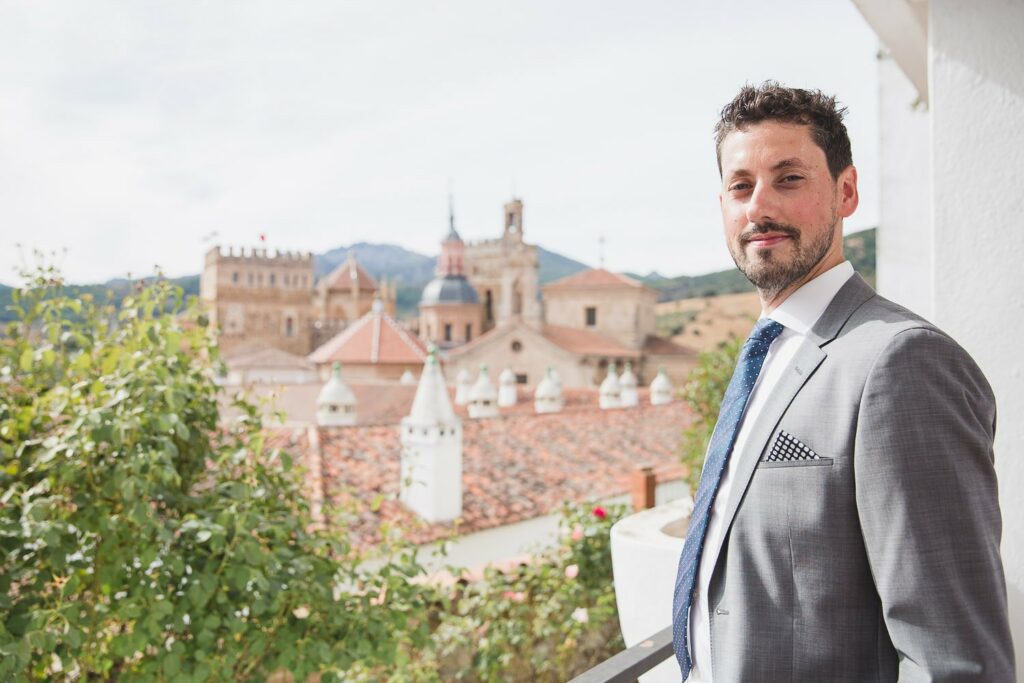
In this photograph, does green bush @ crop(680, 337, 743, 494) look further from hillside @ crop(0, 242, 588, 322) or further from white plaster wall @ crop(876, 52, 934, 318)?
hillside @ crop(0, 242, 588, 322)

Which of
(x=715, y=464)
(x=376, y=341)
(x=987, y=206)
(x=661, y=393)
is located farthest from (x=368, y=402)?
(x=715, y=464)

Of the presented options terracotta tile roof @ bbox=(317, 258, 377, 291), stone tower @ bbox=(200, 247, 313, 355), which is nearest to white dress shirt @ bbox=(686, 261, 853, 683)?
stone tower @ bbox=(200, 247, 313, 355)

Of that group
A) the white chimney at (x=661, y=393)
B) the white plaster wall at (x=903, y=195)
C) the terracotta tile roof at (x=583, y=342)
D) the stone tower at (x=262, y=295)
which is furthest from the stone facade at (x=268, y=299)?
the white plaster wall at (x=903, y=195)

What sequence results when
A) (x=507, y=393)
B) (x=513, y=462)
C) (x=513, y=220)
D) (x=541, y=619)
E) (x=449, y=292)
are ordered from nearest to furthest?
(x=541, y=619) → (x=513, y=462) → (x=507, y=393) → (x=449, y=292) → (x=513, y=220)

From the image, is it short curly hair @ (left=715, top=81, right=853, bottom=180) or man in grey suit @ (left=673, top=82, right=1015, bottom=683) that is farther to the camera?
short curly hair @ (left=715, top=81, right=853, bottom=180)

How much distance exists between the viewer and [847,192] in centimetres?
133

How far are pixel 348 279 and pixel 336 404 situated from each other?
48557 mm

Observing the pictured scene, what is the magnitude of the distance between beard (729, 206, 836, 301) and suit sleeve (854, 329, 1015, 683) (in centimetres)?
25

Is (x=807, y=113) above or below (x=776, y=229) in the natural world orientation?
above

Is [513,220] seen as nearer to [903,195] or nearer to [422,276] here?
[903,195]

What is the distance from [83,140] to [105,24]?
1258 millimetres

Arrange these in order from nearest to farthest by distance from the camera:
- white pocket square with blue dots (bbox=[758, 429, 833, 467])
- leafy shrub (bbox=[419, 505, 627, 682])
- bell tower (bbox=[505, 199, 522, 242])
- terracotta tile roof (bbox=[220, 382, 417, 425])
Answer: white pocket square with blue dots (bbox=[758, 429, 833, 467]), leafy shrub (bbox=[419, 505, 627, 682]), terracotta tile roof (bbox=[220, 382, 417, 425]), bell tower (bbox=[505, 199, 522, 242])

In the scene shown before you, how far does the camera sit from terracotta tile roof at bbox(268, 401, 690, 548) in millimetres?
11125

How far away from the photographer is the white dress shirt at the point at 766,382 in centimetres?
131
